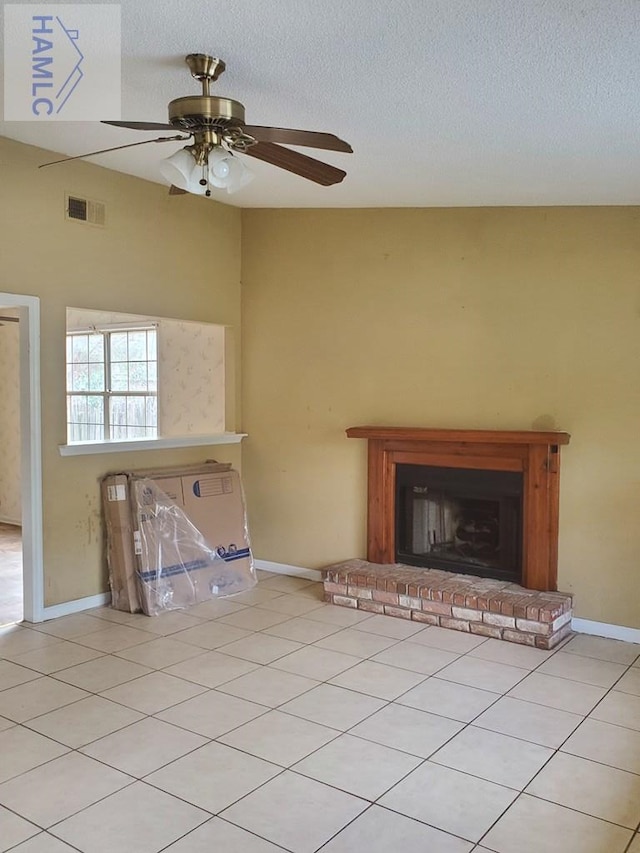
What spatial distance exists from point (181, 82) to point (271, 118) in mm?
457

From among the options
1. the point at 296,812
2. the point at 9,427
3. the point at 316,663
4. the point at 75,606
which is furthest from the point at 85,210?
the point at 9,427

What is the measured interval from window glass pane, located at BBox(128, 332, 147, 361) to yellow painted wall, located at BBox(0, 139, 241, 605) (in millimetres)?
1263

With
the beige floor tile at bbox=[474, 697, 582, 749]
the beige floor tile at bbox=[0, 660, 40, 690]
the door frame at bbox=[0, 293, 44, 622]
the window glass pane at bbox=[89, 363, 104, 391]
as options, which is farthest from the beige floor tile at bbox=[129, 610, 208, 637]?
the window glass pane at bbox=[89, 363, 104, 391]

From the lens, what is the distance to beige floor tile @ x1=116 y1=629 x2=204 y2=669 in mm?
3619

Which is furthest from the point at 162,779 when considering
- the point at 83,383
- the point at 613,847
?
the point at 83,383

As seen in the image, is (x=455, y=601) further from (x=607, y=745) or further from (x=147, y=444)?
(x=147, y=444)

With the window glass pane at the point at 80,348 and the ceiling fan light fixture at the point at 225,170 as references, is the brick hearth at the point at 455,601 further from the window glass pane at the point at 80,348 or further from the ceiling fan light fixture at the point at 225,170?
the window glass pane at the point at 80,348

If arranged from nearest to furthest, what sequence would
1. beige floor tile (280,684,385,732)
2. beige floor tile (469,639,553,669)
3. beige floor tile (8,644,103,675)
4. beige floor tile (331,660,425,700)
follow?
1. beige floor tile (280,684,385,732)
2. beige floor tile (331,660,425,700)
3. beige floor tile (8,644,103,675)
4. beige floor tile (469,639,553,669)

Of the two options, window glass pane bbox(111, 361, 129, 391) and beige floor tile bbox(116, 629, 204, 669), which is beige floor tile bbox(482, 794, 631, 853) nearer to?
beige floor tile bbox(116, 629, 204, 669)

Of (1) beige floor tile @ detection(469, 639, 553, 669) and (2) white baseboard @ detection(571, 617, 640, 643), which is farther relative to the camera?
(2) white baseboard @ detection(571, 617, 640, 643)

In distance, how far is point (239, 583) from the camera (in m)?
4.96

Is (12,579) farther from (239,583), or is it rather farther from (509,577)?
(509,577)

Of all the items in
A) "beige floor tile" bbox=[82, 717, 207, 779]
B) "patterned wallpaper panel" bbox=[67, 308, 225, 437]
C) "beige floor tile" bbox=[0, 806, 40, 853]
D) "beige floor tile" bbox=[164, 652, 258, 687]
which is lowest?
"beige floor tile" bbox=[0, 806, 40, 853]

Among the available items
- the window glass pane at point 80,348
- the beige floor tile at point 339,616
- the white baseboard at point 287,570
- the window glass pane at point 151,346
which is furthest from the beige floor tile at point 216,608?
the window glass pane at point 80,348
